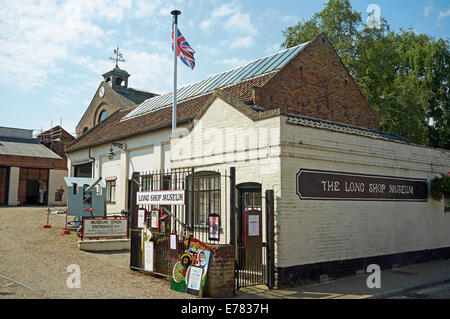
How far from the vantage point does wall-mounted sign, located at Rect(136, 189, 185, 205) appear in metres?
9.24

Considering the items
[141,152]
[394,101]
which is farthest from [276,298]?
[394,101]

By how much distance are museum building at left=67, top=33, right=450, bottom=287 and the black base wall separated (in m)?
0.03

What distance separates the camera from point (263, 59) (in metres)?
19.4

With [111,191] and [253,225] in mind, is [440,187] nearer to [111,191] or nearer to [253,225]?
[253,225]

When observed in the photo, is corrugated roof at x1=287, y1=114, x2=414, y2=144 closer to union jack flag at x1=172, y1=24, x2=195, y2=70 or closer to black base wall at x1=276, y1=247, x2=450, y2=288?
black base wall at x1=276, y1=247, x2=450, y2=288

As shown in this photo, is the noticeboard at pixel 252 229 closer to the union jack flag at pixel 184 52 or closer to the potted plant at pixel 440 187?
the potted plant at pixel 440 187

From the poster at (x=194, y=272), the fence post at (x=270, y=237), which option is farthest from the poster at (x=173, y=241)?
the fence post at (x=270, y=237)

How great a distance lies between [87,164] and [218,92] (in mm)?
17081

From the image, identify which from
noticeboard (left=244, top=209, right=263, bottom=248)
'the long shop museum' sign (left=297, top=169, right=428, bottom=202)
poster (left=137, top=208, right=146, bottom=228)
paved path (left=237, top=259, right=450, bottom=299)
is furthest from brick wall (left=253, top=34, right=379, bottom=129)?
paved path (left=237, top=259, right=450, bottom=299)

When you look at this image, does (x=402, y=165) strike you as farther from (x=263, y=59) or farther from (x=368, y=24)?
(x=368, y=24)

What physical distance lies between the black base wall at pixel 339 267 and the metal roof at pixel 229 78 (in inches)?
330

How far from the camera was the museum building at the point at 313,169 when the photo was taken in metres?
9.53

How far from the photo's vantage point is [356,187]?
11.1 metres

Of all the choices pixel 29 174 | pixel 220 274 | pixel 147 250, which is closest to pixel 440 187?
pixel 220 274
